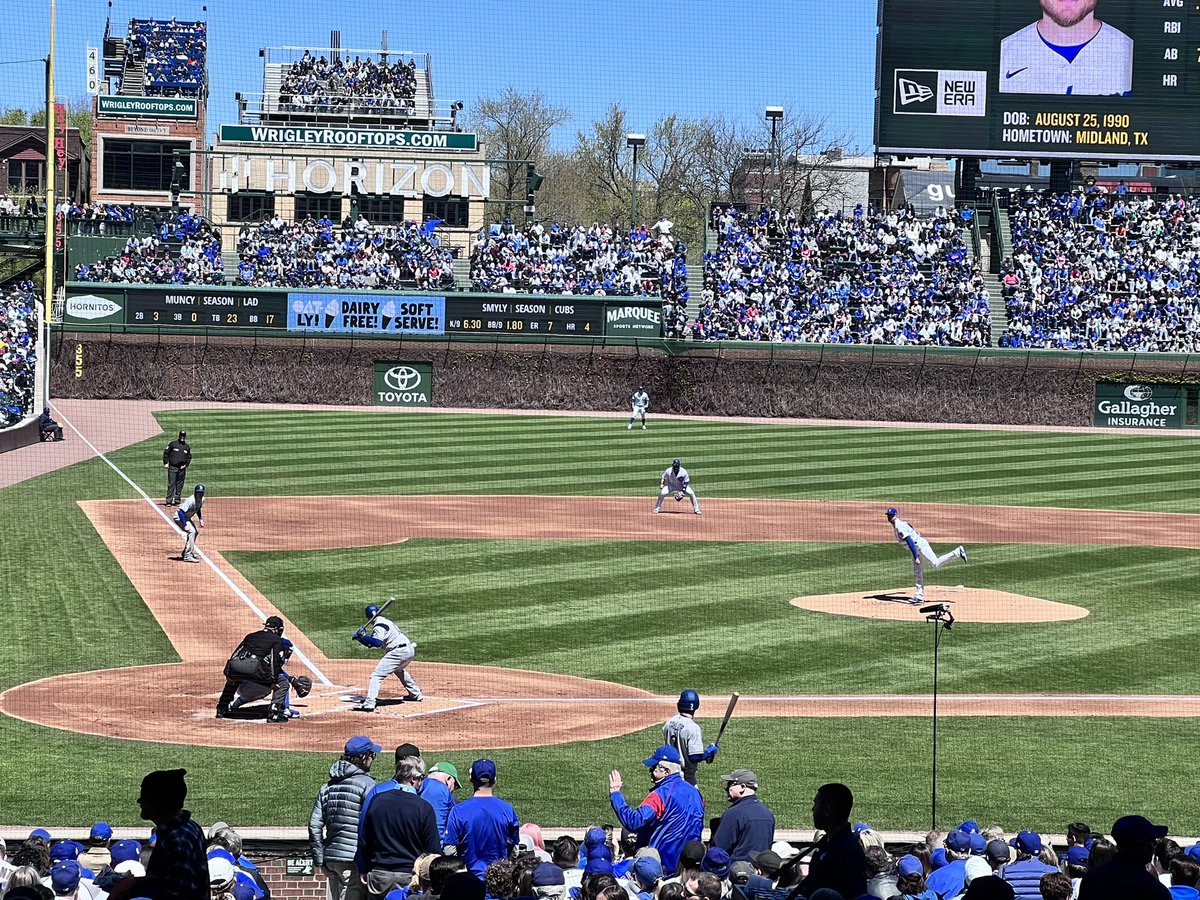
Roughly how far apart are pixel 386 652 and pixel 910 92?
4142cm

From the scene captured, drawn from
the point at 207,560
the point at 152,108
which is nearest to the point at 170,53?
the point at 152,108

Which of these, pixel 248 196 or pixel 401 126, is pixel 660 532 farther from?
pixel 401 126

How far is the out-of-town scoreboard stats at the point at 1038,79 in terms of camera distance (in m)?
52.5

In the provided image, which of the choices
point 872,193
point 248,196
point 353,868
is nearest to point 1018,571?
point 353,868

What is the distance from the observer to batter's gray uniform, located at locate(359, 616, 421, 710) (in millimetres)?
16062

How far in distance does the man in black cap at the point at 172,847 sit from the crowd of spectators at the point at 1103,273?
48742 mm

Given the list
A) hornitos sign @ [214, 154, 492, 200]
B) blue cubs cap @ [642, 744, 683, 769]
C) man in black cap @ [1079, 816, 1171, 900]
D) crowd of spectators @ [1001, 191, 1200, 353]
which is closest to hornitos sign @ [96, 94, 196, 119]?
hornitos sign @ [214, 154, 492, 200]

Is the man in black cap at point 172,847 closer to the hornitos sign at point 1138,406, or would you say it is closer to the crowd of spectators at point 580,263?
the crowd of spectators at point 580,263

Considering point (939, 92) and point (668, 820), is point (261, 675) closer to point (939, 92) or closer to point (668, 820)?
point (668, 820)

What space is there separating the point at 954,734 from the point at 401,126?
65094 mm

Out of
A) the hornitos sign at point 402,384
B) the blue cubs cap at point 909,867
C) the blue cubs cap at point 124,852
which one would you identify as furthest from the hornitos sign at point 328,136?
the blue cubs cap at point 909,867

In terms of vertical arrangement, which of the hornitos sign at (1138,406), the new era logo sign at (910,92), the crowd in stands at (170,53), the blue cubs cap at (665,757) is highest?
the crowd in stands at (170,53)

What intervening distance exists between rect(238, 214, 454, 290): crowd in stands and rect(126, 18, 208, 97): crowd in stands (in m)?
26.4

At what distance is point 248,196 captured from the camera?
69.5 metres
